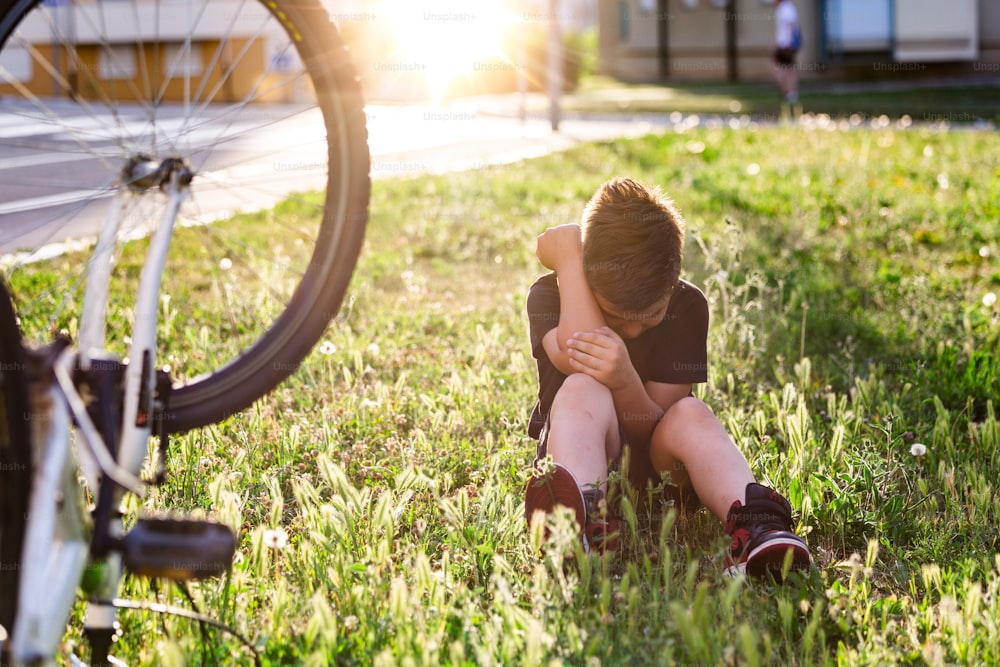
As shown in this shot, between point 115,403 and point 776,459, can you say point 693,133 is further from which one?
point 115,403

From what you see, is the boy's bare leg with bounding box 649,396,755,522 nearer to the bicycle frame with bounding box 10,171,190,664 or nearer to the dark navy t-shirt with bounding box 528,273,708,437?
the dark navy t-shirt with bounding box 528,273,708,437

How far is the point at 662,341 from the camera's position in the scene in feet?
8.71

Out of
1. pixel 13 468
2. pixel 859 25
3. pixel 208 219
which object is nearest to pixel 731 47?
pixel 859 25

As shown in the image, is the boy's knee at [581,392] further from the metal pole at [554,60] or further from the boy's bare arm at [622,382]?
the metal pole at [554,60]

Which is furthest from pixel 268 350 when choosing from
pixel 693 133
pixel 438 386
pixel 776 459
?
→ pixel 693 133

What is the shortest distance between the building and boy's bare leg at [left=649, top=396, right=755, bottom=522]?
22664 millimetres

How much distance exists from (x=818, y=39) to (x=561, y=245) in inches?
969

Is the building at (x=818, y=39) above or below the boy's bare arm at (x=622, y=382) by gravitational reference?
above

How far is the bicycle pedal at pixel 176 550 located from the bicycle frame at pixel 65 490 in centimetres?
6

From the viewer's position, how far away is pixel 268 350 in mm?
2477

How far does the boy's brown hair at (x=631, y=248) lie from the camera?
2486mm

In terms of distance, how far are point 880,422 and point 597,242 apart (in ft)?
4.01

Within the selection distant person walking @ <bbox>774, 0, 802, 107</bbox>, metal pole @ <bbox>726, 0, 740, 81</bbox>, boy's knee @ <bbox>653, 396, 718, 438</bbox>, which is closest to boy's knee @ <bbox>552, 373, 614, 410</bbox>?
boy's knee @ <bbox>653, 396, 718, 438</bbox>

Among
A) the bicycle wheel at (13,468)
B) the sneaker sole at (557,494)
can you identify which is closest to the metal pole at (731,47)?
the sneaker sole at (557,494)
